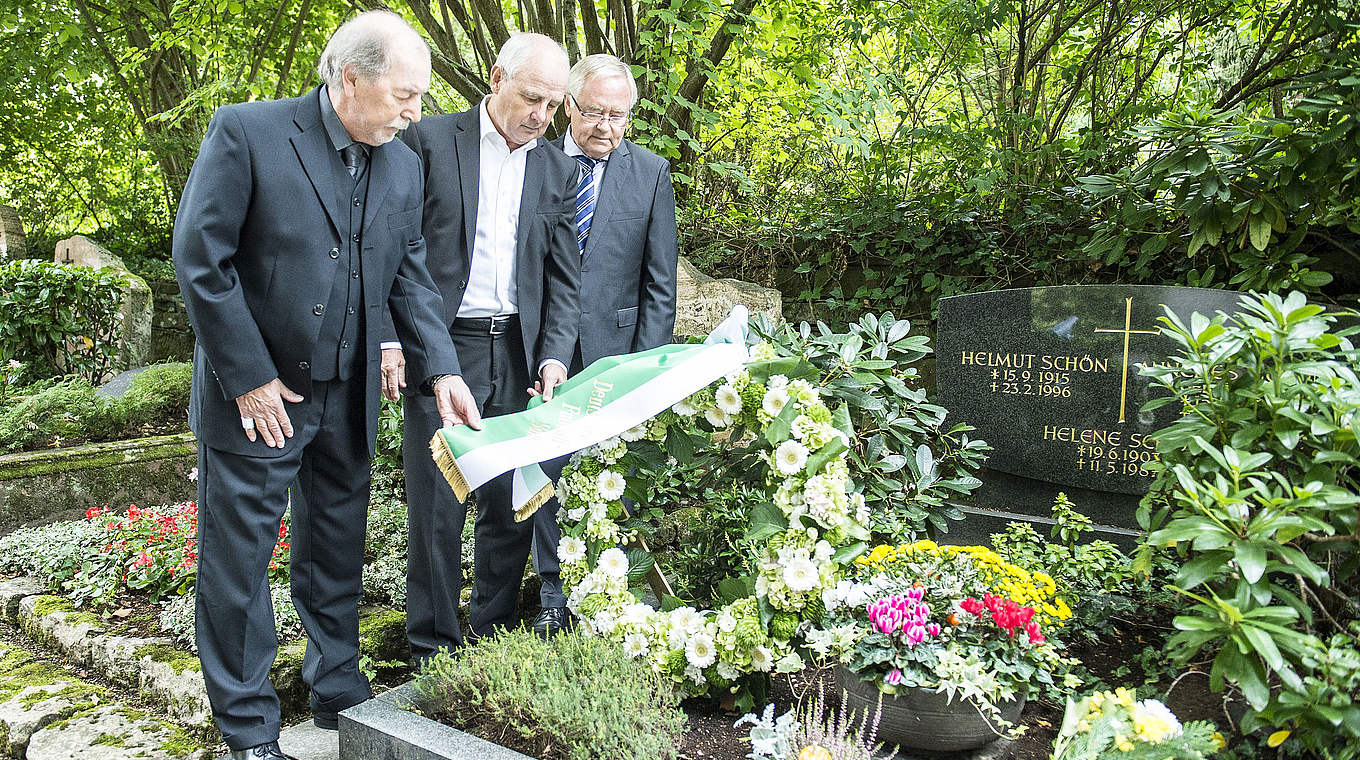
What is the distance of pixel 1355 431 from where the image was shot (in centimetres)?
171

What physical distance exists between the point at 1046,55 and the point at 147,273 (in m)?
8.90

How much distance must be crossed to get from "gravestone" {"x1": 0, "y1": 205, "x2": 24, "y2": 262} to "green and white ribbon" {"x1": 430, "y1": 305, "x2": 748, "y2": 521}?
9.27 meters

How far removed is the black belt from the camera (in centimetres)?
279

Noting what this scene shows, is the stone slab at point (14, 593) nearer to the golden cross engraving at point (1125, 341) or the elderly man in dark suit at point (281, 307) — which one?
the elderly man in dark suit at point (281, 307)

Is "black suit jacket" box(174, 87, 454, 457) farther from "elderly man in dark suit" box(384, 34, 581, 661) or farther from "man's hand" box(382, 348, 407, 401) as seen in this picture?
"elderly man in dark suit" box(384, 34, 581, 661)

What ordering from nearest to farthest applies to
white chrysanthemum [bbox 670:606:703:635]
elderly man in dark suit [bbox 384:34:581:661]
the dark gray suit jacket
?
white chrysanthemum [bbox 670:606:703:635] → elderly man in dark suit [bbox 384:34:581:661] → the dark gray suit jacket

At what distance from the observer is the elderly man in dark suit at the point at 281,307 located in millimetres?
2135

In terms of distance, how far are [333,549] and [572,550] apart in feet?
2.33

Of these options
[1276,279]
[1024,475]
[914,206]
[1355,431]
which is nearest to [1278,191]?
[1276,279]

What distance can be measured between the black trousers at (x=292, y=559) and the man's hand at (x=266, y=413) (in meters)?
0.07

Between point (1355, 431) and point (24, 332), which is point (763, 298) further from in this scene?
point (24, 332)

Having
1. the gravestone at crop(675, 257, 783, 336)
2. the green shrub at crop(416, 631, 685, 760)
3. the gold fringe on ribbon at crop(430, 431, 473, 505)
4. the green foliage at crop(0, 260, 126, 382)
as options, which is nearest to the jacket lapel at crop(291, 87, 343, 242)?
the gold fringe on ribbon at crop(430, 431, 473, 505)

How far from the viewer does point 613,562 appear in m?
2.37

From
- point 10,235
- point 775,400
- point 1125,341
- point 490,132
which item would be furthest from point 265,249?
point 10,235
